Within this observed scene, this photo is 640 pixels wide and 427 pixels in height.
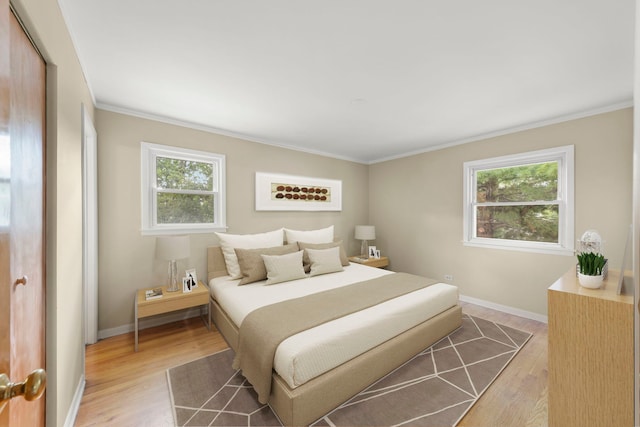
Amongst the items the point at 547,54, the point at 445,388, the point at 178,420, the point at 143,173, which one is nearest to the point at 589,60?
the point at 547,54

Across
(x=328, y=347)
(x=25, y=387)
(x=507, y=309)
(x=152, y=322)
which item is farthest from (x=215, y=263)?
(x=507, y=309)

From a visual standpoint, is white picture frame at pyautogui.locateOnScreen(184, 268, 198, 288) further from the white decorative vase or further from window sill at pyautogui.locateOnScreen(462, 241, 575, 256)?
window sill at pyautogui.locateOnScreen(462, 241, 575, 256)

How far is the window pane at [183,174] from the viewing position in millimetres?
3092

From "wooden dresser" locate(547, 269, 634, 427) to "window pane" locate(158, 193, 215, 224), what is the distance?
11.4ft

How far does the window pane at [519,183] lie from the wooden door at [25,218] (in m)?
4.42

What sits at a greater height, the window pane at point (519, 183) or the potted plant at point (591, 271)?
the window pane at point (519, 183)

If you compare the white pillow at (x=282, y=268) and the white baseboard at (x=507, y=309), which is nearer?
the white pillow at (x=282, y=268)

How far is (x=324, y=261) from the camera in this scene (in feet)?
11.0

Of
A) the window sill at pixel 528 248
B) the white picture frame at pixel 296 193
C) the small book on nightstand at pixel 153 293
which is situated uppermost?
the white picture frame at pixel 296 193

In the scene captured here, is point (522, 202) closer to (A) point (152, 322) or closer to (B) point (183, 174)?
(B) point (183, 174)

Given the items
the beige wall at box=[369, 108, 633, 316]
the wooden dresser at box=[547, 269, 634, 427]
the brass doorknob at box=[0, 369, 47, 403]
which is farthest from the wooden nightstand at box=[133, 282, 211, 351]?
the beige wall at box=[369, 108, 633, 316]

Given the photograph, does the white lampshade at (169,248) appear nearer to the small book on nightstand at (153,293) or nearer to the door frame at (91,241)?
the small book on nightstand at (153,293)

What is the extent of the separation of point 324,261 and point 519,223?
2631 mm

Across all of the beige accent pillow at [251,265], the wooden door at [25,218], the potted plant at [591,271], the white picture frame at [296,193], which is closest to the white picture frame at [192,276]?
the beige accent pillow at [251,265]
